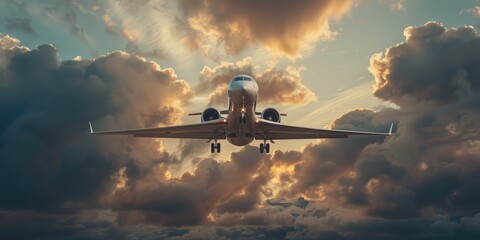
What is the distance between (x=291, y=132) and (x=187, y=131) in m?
11.1

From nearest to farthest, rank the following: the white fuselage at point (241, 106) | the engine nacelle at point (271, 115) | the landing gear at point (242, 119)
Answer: the white fuselage at point (241, 106)
the landing gear at point (242, 119)
the engine nacelle at point (271, 115)

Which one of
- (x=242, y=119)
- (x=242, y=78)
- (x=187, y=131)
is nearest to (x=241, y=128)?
(x=242, y=119)

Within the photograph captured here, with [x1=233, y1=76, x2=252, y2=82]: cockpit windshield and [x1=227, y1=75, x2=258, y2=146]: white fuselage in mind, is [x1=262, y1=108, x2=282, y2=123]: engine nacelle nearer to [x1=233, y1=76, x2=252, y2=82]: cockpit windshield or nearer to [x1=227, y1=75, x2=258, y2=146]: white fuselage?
[x1=227, y1=75, x2=258, y2=146]: white fuselage

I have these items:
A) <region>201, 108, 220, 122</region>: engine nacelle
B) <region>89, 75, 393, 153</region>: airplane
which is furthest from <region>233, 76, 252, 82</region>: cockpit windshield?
<region>201, 108, 220, 122</region>: engine nacelle

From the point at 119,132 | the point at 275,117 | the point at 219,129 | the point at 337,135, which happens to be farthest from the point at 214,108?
the point at 337,135

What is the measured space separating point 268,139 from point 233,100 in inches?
460

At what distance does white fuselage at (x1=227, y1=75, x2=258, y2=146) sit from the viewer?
46713mm

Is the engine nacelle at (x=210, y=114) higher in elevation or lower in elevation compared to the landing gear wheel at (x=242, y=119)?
higher

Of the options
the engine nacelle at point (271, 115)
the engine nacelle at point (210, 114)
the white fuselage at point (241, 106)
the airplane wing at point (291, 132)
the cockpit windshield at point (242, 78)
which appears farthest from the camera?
the engine nacelle at point (271, 115)

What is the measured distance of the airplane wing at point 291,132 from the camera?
52.7m

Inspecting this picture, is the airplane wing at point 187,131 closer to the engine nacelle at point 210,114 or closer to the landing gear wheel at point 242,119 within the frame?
the engine nacelle at point 210,114

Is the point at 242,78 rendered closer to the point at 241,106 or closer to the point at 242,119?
the point at 241,106

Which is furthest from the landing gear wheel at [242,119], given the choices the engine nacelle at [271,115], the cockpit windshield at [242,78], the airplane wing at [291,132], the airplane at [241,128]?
the engine nacelle at [271,115]

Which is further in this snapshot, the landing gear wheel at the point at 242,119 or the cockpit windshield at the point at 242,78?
the landing gear wheel at the point at 242,119
